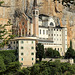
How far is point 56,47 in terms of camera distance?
62.1 m

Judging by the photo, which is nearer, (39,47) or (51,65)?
(51,65)

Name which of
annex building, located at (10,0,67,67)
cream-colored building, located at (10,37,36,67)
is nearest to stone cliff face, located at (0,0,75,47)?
annex building, located at (10,0,67,67)

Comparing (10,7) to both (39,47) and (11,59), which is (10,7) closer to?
(39,47)

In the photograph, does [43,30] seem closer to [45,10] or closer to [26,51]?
[45,10]

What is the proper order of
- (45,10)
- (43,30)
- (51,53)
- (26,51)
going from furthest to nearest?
(45,10) → (43,30) → (51,53) → (26,51)

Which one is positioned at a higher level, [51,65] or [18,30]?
[18,30]

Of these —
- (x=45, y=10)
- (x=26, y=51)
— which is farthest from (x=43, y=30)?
(x=26, y=51)

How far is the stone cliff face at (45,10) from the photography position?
66.9m

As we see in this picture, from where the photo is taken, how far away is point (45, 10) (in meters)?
70.2

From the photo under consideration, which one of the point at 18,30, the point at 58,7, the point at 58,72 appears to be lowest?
the point at 58,72

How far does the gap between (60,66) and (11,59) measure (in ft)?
28.2

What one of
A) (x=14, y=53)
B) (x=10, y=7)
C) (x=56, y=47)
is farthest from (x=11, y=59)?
(x=10, y=7)

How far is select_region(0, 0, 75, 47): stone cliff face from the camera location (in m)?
66.9

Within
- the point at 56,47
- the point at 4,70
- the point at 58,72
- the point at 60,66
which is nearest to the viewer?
the point at 4,70
